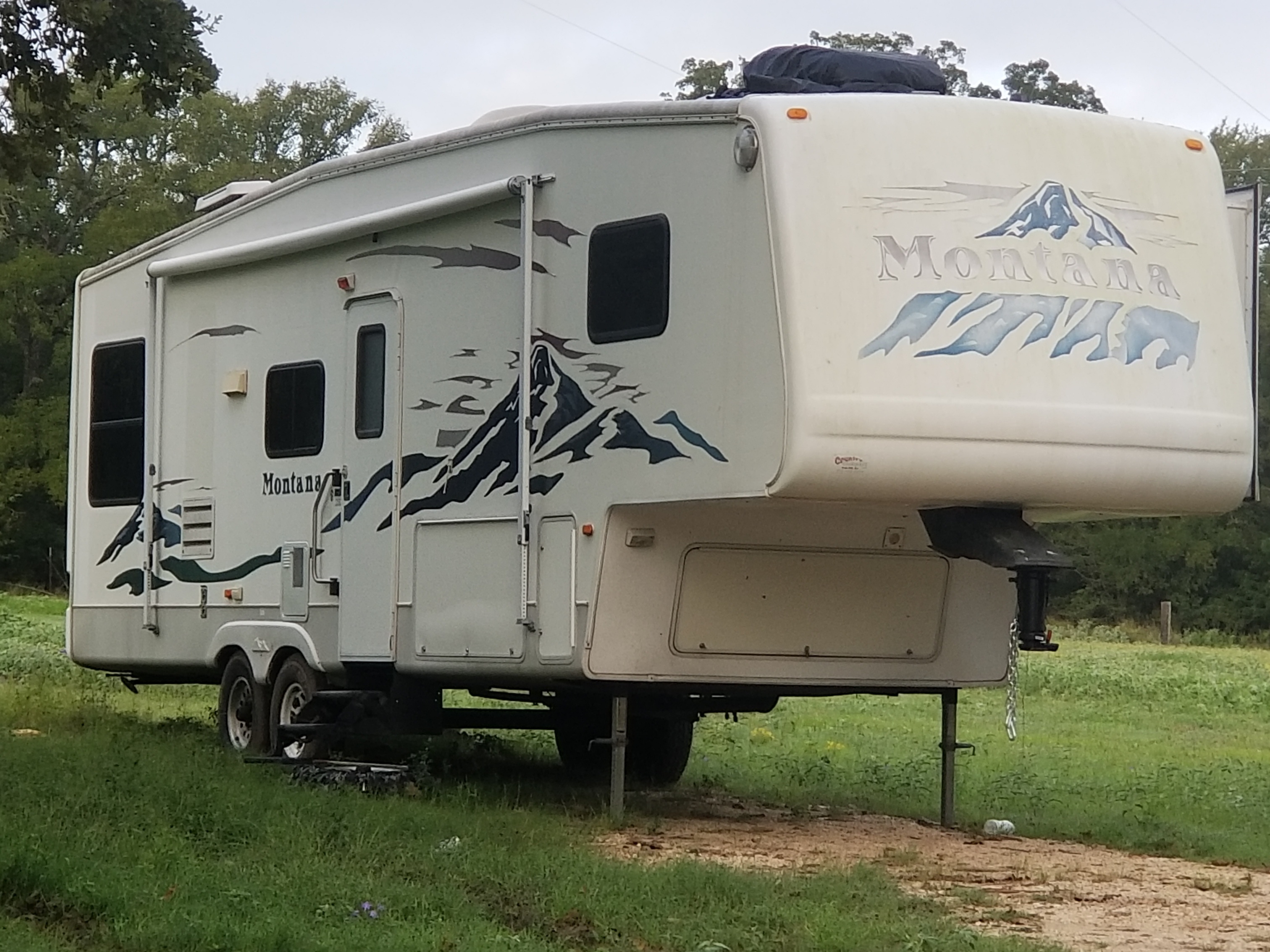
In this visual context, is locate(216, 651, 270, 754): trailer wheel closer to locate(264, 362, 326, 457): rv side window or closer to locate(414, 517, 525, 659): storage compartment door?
locate(264, 362, 326, 457): rv side window

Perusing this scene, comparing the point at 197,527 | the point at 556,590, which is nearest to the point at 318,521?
the point at 197,527

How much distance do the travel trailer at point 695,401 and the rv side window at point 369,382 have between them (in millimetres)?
24

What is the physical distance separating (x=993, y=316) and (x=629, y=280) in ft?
6.14

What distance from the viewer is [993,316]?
359 inches

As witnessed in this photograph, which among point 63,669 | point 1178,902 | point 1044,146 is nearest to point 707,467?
point 1044,146

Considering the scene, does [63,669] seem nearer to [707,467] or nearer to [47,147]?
[47,147]

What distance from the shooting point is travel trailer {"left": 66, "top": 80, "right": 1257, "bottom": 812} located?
9039 mm

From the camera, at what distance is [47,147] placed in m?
12.2

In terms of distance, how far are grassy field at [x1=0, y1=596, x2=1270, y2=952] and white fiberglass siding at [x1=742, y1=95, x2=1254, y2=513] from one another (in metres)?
1.95

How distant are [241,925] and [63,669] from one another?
13.8 metres

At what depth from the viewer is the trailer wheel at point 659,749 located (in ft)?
42.7

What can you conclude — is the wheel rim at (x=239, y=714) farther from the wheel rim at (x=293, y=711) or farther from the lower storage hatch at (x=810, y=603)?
the lower storage hatch at (x=810, y=603)

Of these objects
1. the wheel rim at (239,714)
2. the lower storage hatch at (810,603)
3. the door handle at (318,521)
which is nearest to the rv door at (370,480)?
the door handle at (318,521)

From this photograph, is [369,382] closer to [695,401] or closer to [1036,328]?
[695,401]
